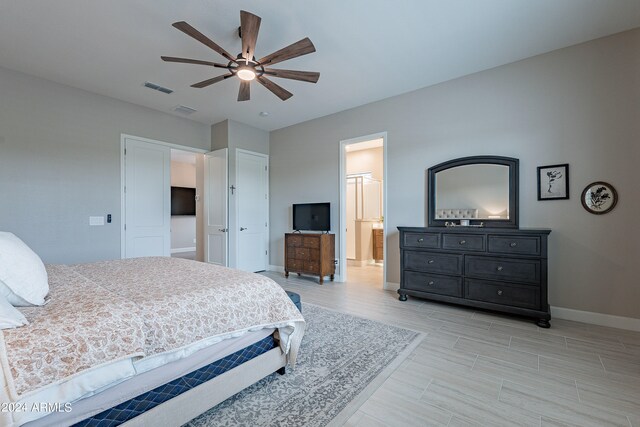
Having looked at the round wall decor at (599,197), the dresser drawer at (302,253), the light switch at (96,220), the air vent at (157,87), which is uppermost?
the air vent at (157,87)

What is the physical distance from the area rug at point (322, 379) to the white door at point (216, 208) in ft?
9.54

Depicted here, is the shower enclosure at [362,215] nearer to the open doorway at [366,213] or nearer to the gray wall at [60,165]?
the open doorway at [366,213]

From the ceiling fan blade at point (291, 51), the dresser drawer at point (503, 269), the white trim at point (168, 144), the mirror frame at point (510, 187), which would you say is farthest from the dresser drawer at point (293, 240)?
the ceiling fan blade at point (291, 51)

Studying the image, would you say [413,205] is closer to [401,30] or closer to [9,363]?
[401,30]

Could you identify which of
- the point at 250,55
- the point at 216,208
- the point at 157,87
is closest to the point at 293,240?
the point at 216,208

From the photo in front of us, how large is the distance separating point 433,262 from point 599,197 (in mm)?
1746

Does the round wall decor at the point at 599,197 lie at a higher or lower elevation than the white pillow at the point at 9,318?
higher

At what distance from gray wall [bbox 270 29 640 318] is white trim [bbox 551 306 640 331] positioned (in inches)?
1.9

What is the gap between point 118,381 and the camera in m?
1.17

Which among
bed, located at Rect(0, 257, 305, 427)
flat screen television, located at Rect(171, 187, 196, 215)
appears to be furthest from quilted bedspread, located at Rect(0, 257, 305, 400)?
flat screen television, located at Rect(171, 187, 196, 215)

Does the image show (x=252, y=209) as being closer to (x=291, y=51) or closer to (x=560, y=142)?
(x=291, y=51)

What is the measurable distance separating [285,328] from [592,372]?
7.26ft

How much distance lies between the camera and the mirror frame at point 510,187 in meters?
3.31

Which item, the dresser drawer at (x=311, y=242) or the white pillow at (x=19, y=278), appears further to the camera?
the dresser drawer at (x=311, y=242)
